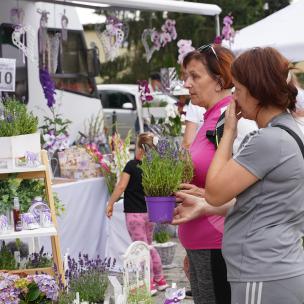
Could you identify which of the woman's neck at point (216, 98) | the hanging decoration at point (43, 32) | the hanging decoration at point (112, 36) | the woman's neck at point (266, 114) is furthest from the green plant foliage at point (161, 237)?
the woman's neck at point (266, 114)

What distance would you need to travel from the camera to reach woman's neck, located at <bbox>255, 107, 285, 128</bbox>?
251 centimetres

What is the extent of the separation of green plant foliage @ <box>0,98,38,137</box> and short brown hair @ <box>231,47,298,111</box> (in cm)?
179

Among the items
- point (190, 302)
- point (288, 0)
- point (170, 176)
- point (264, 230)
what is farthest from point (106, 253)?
point (288, 0)

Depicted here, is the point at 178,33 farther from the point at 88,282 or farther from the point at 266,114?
the point at 266,114

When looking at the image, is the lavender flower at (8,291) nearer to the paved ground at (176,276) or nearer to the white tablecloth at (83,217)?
the paved ground at (176,276)

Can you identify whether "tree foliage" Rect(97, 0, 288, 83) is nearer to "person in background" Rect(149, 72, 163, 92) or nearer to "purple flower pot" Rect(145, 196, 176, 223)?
"person in background" Rect(149, 72, 163, 92)

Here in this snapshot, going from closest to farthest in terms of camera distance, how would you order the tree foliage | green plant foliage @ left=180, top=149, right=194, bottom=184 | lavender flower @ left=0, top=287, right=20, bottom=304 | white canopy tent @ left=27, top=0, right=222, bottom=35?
green plant foliage @ left=180, top=149, right=194, bottom=184 < lavender flower @ left=0, top=287, right=20, bottom=304 < white canopy tent @ left=27, top=0, right=222, bottom=35 < the tree foliage

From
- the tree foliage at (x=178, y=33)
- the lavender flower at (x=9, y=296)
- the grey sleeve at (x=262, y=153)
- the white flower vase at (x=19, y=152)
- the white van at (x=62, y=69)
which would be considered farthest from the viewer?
the tree foliage at (x=178, y=33)

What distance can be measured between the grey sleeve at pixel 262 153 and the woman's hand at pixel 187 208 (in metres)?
0.51

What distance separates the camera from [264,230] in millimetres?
2416

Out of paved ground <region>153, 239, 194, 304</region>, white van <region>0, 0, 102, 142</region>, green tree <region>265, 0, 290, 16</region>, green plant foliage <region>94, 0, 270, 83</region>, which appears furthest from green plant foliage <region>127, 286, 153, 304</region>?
green plant foliage <region>94, 0, 270, 83</region>

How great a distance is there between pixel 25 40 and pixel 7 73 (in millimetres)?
2762

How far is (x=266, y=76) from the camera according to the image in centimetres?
242

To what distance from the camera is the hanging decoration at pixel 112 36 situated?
29.4ft
